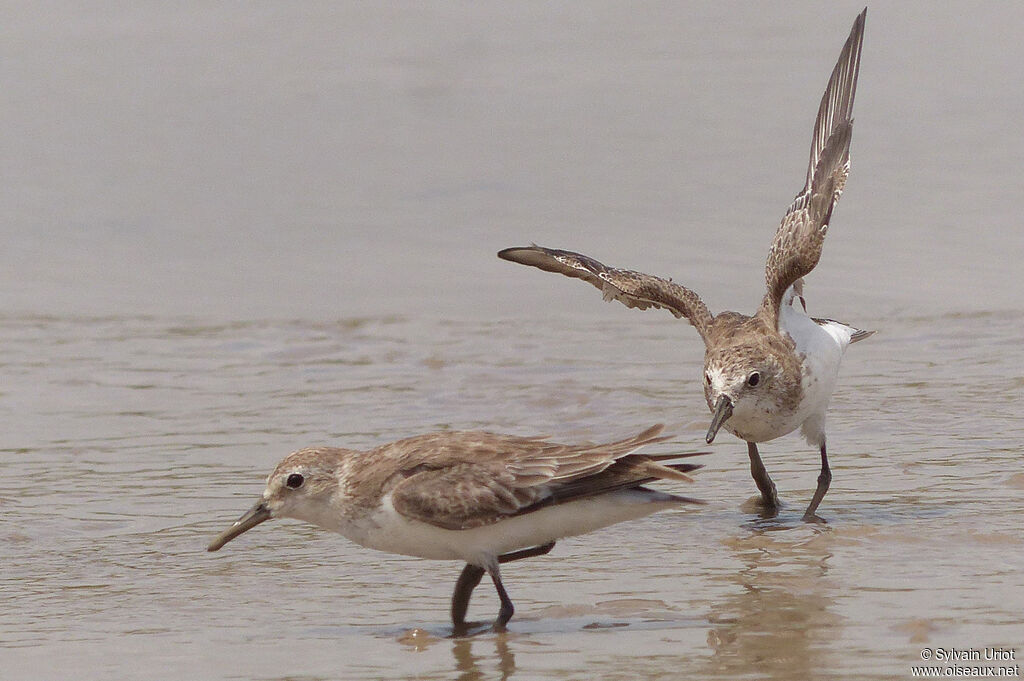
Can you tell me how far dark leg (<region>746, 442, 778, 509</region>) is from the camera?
10.1 metres

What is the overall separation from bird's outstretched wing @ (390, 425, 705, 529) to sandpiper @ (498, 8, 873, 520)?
1792 mm

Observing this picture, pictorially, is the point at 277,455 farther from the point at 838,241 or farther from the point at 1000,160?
the point at 1000,160

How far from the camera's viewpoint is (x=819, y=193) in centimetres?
1166

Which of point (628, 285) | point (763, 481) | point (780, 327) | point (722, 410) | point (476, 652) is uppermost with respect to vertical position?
point (628, 285)

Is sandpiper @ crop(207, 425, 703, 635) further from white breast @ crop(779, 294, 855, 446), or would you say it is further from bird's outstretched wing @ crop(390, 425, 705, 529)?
white breast @ crop(779, 294, 855, 446)

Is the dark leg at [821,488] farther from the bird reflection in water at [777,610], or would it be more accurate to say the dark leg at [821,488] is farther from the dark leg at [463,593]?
the dark leg at [463,593]

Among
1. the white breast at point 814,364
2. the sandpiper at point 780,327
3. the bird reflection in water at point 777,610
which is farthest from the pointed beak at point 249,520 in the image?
the white breast at point 814,364

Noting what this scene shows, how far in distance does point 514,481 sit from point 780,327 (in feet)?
11.0

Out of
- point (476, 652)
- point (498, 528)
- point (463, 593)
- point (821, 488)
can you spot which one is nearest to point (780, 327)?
point (821, 488)

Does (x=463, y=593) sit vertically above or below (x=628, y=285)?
below

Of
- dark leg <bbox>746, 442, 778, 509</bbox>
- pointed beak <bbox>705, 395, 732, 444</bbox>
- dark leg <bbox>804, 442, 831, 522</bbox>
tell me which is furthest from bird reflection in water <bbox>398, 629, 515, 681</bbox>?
dark leg <bbox>746, 442, 778, 509</bbox>

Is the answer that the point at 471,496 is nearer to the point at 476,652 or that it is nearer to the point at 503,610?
the point at 503,610

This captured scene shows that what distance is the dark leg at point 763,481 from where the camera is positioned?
10.1 meters

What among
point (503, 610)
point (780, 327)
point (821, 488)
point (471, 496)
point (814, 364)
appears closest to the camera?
point (503, 610)
